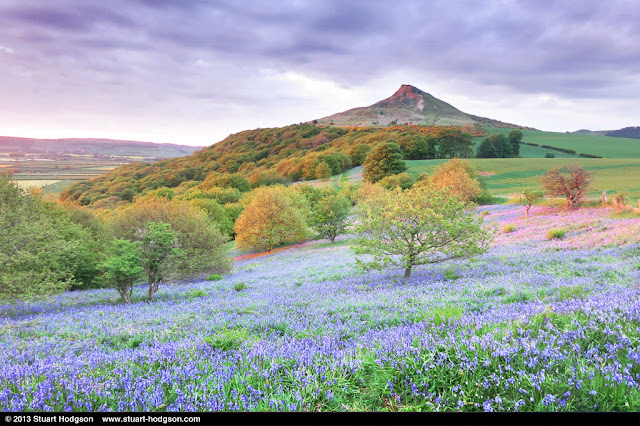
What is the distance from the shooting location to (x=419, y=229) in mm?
11539

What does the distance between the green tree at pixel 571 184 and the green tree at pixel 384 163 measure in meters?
51.2

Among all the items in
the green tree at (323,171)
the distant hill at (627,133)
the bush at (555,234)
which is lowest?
the bush at (555,234)

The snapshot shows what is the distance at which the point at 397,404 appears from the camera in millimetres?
2646

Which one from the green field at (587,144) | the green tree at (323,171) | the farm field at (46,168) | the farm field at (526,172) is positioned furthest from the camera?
the green field at (587,144)

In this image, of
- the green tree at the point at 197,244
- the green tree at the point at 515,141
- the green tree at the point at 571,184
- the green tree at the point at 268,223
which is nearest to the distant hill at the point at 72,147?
the green tree at the point at 197,244

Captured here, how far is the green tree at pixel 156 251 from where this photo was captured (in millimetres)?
12994

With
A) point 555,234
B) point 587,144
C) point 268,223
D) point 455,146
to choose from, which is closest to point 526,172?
point 455,146

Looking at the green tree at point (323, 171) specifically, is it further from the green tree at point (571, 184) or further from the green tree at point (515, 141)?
the green tree at point (571, 184)

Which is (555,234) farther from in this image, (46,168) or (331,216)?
(46,168)

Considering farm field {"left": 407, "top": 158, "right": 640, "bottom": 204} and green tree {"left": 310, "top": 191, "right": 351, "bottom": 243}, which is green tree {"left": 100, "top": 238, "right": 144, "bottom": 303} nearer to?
green tree {"left": 310, "top": 191, "right": 351, "bottom": 243}

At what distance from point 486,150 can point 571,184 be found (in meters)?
92.3

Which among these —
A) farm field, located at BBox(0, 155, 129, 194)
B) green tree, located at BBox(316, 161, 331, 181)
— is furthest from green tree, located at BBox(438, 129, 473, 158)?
farm field, located at BBox(0, 155, 129, 194)

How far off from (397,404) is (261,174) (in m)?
101

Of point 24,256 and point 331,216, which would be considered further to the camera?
point 331,216
